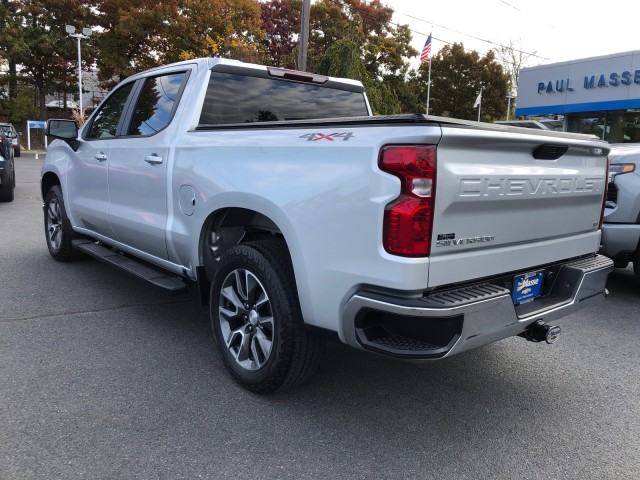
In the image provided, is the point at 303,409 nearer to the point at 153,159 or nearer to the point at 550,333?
the point at 550,333

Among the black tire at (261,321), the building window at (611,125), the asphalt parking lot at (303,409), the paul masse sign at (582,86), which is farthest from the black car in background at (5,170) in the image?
the paul masse sign at (582,86)

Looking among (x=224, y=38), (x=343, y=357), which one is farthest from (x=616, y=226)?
(x=224, y=38)

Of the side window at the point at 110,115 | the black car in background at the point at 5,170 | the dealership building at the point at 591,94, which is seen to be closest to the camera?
the side window at the point at 110,115

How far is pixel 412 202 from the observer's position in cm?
228

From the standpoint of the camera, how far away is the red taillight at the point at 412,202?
227cm

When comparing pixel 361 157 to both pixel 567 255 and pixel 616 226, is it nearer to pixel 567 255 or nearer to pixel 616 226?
pixel 567 255

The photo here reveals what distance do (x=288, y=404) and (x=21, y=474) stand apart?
1.34 metres

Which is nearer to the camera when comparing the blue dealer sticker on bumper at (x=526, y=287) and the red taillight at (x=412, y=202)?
the red taillight at (x=412, y=202)

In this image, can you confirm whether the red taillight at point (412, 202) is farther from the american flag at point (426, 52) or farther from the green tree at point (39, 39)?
the green tree at point (39, 39)

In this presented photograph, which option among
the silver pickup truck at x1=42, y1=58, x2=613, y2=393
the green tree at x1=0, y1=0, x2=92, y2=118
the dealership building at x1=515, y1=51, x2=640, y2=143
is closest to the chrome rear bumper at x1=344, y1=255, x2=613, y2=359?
the silver pickup truck at x1=42, y1=58, x2=613, y2=393

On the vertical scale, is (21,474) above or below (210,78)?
below

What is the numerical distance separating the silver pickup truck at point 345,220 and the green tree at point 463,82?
44512 mm

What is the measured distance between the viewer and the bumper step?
379cm

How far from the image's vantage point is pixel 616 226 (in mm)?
5039
